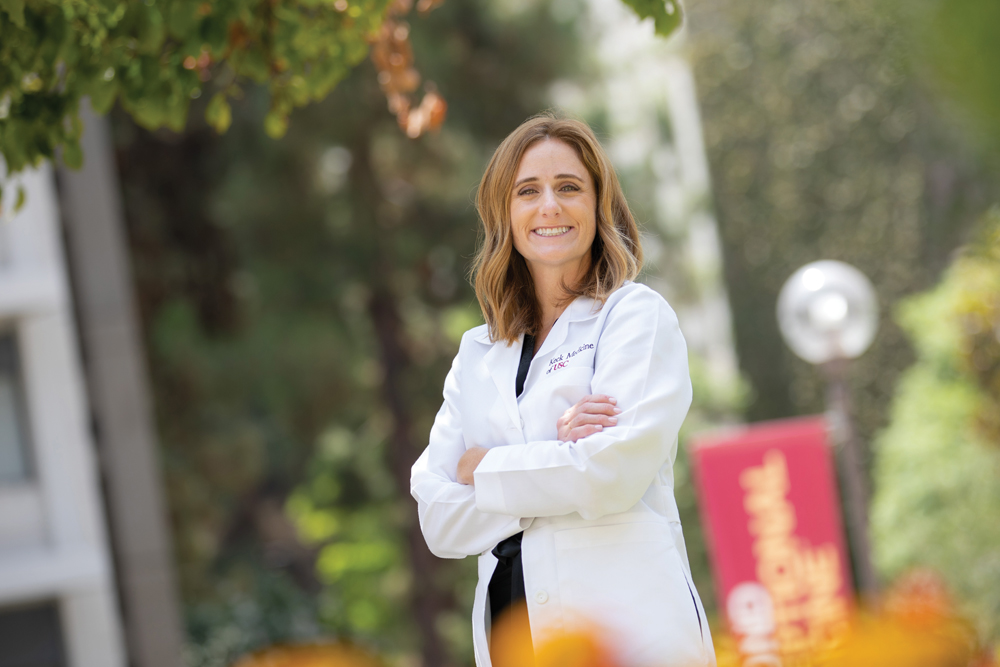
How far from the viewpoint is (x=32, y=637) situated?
10.5 metres

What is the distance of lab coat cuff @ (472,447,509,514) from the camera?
230 cm

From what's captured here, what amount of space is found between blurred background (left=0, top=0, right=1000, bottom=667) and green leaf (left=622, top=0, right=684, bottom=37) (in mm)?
7869

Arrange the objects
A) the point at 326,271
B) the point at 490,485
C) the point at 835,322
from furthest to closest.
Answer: the point at 326,271 → the point at 835,322 → the point at 490,485

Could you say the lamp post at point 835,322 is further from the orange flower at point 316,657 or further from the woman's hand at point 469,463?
the orange flower at point 316,657

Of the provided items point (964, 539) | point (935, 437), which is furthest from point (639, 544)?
point (935, 437)

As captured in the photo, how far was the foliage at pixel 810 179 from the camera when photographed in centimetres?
1538

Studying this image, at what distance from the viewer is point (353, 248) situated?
15.1m

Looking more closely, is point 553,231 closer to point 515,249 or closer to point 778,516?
point 515,249

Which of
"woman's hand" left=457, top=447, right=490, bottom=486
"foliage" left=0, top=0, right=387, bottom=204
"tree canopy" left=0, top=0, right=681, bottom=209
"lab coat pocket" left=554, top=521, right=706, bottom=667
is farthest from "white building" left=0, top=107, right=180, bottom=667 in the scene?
"lab coat pocket" left=554, top=521, right=706, bottom=667

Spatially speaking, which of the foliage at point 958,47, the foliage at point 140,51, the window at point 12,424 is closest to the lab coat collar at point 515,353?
the foliage at point 140,51

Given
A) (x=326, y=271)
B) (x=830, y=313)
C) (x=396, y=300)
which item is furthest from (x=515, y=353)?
(x=396, y=300)

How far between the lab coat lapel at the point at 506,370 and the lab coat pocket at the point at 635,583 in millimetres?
302

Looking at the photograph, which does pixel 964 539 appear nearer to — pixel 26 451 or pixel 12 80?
pixel 26 451

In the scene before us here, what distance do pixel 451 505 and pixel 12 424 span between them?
31.0 ft
